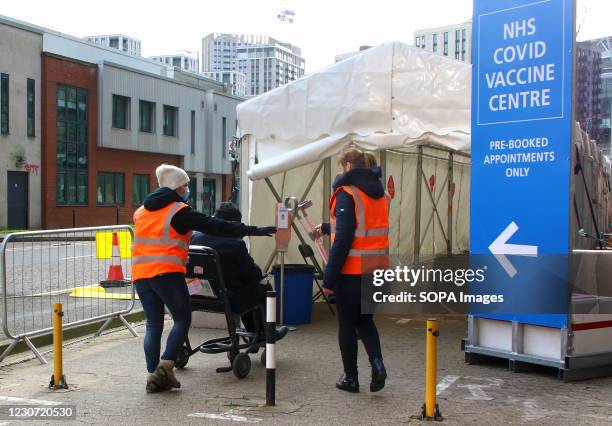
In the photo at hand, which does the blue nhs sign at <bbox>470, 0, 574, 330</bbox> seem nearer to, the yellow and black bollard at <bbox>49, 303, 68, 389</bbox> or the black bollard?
the black bollard

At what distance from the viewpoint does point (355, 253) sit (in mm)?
5910

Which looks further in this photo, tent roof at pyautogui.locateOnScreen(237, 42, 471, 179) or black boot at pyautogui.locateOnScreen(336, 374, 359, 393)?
tent roof at pyautogui.locateOnScreen(237, 42, 471, 179)

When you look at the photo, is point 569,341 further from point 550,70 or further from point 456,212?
point 456,212

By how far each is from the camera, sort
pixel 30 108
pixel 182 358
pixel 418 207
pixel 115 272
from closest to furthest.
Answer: pixel 182 358 → pixel 115 272 → pixel 418 207 → pixel 30 108

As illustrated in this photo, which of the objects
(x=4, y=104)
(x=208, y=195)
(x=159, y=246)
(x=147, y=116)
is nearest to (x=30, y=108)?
(x=4, y=104)

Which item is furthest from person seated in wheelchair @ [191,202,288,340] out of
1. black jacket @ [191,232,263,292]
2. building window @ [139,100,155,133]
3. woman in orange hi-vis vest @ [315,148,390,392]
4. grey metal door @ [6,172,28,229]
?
building window @ [139,100,155,133]

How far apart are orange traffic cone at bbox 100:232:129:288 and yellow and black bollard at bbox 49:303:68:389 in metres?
3.76

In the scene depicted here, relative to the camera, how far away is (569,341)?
6.31 meters

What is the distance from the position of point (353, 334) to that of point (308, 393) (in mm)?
635

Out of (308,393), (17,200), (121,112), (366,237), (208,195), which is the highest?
(121,112)

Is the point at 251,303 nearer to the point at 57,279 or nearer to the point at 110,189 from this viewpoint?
the point at 57,279

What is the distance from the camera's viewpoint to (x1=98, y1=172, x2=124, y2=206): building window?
39.1m

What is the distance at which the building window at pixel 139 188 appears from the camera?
41.6 metres

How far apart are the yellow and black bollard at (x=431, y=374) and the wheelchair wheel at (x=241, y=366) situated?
6.19 ft
